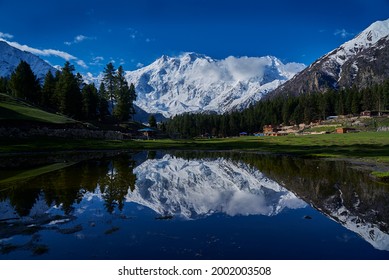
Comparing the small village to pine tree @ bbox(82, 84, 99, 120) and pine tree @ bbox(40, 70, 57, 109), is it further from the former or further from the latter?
pine tree @ bbox(40, 70, 57, 109)

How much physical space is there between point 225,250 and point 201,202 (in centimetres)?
823

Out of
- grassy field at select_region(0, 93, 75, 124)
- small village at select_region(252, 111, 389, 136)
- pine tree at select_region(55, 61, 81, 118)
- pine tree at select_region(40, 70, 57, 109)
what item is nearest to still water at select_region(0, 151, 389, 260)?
grassy field at select_region(0, 93, 75, 124)

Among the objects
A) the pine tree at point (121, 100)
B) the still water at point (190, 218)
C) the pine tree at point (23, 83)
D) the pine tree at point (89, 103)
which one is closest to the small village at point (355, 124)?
the pine tree at point (121, 100)

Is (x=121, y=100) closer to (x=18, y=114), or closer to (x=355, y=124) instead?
(x=18, y=114)

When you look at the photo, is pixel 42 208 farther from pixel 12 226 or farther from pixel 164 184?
pixel 164 184

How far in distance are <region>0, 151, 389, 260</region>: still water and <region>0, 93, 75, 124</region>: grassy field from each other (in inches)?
1669

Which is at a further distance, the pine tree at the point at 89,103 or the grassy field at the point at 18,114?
the pine tree at the point at 89,103

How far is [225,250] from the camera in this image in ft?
37.1

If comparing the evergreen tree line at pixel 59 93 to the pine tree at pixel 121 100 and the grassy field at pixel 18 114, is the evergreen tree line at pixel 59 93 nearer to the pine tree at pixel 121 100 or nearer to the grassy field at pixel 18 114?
→ the pine tree at pixel 121 100

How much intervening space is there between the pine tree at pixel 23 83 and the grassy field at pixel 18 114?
21206 mm

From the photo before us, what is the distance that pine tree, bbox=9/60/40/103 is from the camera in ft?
317

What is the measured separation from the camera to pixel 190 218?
51.8 feet

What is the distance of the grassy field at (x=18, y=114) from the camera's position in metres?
62.6

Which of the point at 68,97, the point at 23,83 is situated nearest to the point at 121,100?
the point at 68,97
